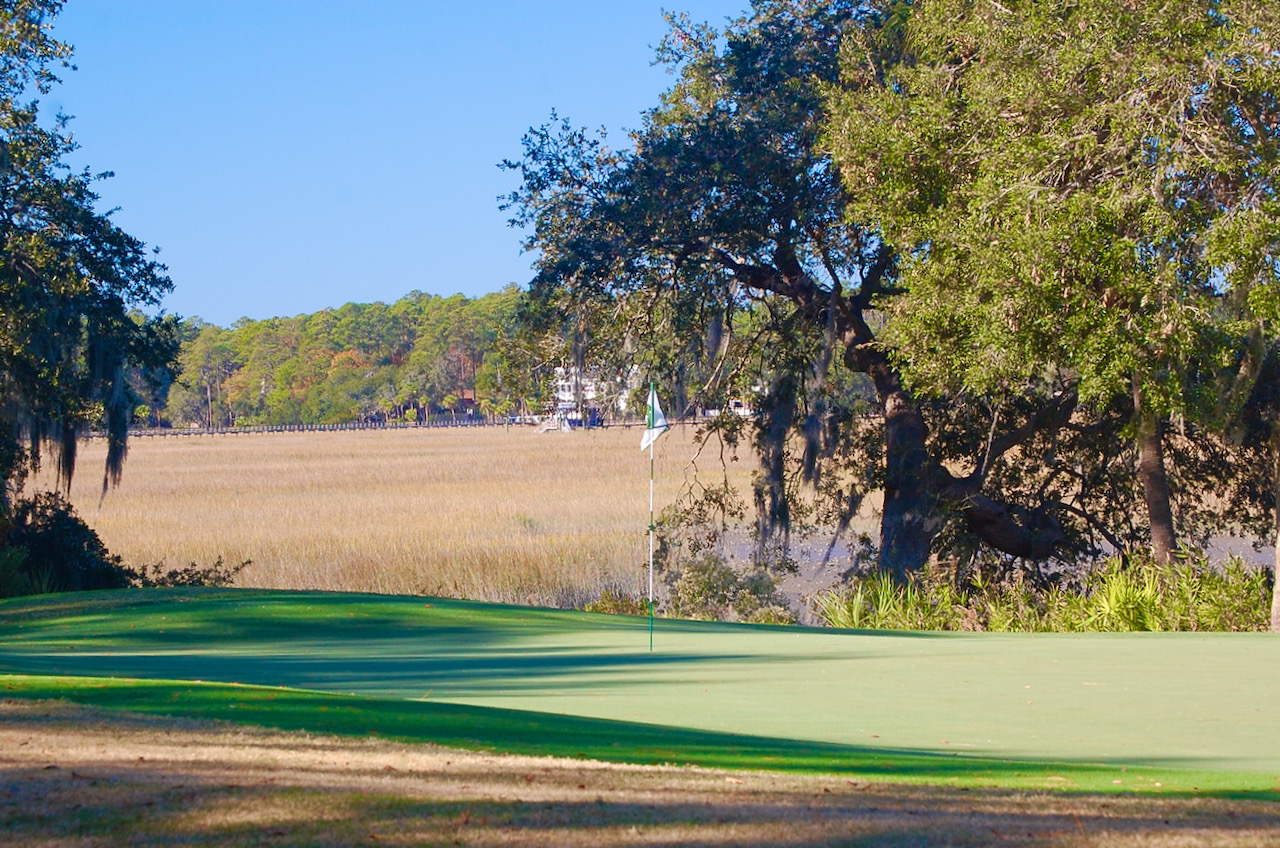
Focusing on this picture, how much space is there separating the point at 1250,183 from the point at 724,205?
7.89 metres

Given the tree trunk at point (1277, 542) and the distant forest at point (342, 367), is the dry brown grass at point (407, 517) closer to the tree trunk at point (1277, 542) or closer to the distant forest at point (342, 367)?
the tree trunk at point (1277, 542)

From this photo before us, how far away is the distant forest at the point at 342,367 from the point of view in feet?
374

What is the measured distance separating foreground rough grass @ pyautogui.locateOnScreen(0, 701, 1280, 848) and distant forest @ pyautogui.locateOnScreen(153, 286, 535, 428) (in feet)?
324

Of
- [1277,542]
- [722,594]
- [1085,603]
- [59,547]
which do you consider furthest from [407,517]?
[1277,542]

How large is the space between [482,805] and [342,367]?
12540cm

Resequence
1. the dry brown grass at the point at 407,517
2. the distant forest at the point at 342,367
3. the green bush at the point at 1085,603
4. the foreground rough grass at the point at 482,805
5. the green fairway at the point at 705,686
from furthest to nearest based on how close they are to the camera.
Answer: the distant forest at the point at 342,367 < the dry brown grass at the point at 407,517 < the green bush at the point at 1085,603 < the green fairway at the point at 705,686 < the foreground rough grass at the point at 482,805

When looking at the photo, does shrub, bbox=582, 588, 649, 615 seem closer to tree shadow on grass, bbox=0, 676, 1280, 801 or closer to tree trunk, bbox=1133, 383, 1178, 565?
tree trunk, bbox=1133, 383, 1178, 565

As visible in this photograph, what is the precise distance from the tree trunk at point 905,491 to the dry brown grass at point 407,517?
4.96 metres

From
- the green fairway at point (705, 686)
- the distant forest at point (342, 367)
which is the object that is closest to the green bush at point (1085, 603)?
the green fairway at point (705, 686)

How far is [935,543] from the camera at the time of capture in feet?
66.3

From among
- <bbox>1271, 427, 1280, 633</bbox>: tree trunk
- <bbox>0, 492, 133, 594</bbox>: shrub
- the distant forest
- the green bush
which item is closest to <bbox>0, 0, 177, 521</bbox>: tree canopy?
<bbox>0, 492, 133, 594</bbox>: shrub

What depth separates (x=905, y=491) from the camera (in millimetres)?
20156

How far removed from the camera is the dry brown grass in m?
24.7

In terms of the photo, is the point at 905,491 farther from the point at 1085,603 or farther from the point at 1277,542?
the point at 1277,542
